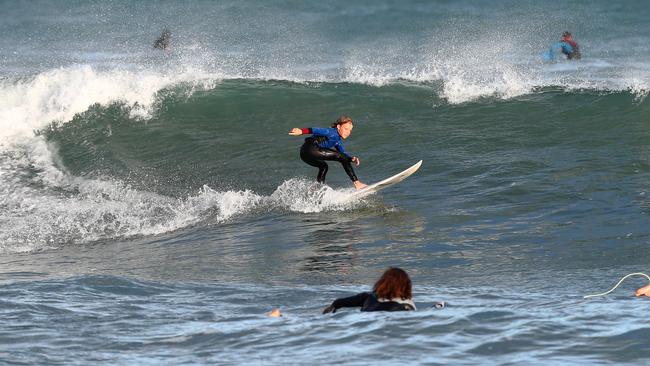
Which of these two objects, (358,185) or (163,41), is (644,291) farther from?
(163,41)

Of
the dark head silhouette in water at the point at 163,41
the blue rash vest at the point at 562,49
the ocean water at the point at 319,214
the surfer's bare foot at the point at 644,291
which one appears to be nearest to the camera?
the ocean water at the point at 319,214

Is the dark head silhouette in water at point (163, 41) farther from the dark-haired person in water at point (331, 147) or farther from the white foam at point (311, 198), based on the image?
the dark-haired person in water at point (331, 147)

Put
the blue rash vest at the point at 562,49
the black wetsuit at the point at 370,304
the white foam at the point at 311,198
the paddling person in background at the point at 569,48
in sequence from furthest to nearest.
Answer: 1. the paddling person in background at the point at 569,48
2. the blue rash vest at the point at 562,49
3. the white foam at the point at 311,198
4. the black wetsuit at the point at 370,304

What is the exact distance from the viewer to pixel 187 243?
12.9m

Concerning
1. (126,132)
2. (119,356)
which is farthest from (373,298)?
(126,132)

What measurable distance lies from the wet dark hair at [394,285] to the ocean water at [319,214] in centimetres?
16

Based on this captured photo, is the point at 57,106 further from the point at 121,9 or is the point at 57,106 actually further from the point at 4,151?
the point at 121,9

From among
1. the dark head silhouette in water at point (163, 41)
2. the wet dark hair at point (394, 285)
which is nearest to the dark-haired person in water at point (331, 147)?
the wet dark hair at point (394, 285)

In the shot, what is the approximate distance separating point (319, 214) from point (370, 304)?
6.41m

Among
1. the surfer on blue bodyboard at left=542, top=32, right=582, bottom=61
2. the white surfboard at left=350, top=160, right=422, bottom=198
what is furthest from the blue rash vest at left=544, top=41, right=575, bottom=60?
the white surfboard at left=350, top=160, right=422, bottom=198

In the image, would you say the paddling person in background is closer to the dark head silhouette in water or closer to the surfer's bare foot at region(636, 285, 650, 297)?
the dark head silhouette in water

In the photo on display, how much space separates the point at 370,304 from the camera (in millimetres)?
7648

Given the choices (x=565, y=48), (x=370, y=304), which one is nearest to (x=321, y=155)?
(x=370, y=304)

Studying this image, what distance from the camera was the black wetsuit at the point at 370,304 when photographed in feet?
24.8
